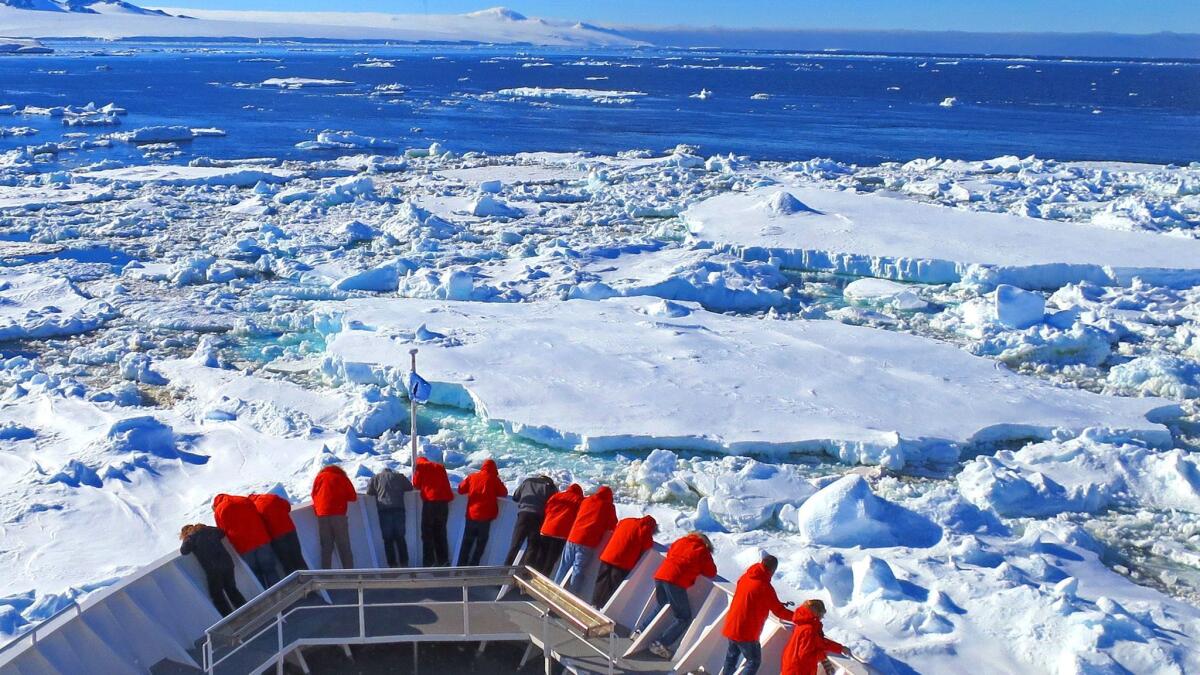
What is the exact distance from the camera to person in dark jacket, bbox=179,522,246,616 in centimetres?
608

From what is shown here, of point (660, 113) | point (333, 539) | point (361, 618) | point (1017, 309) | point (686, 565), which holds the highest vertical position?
point (686, 565)

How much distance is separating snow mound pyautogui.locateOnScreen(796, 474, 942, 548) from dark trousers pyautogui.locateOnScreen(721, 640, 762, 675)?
2981mm

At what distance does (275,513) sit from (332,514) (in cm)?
40

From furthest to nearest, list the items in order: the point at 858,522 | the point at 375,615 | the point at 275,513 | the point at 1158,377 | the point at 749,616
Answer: the point at 1158,377 < the point at 858,522 < the point at 275,513 < the point at 375,615 < the point at 749,616

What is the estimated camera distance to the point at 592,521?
6445 millimetres

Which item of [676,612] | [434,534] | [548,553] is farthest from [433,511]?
[676,612]

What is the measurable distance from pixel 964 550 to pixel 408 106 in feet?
171

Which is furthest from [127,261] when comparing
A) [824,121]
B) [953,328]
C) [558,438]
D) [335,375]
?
[824,121]

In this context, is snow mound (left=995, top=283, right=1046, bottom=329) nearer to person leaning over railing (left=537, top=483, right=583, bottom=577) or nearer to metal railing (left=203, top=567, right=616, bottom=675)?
person leaning over railing (left=537, top=483, right=583, bottom=577)

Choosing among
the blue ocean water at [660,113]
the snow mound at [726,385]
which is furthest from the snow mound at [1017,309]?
the blue ocean water at [660,113]

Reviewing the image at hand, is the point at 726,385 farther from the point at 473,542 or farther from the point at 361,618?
the point at 361,618

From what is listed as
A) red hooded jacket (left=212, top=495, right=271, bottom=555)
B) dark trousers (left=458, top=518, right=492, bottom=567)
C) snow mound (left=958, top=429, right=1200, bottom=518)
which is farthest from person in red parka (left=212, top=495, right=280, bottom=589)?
snow mound (left=958, top=429, right=1200, bottom=518)

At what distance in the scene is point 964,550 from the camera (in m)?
8.02

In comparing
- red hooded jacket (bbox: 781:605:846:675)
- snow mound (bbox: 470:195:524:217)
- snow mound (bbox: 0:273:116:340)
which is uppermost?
red hooded jacket (bbox: 781:605:846:675)
